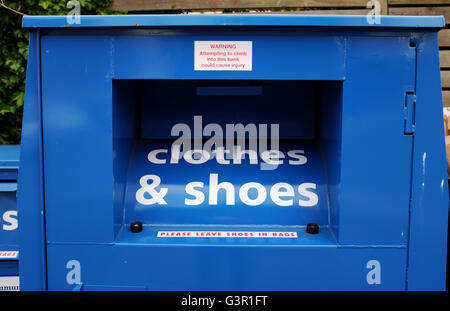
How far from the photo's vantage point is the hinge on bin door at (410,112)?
140cm

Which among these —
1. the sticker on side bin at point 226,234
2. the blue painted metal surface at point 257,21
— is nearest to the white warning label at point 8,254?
the sticker on side bin at point 226,234

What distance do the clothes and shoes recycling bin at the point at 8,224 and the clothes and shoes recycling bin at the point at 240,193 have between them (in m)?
0.37

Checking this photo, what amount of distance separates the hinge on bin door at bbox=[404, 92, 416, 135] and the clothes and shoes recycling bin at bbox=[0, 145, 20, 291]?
1.63 meters

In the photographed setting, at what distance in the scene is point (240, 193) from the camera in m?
1.62

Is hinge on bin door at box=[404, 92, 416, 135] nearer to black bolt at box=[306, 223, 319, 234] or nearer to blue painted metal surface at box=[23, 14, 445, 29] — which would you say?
blue painted metal surface at box=[23, 14, 445, 29]

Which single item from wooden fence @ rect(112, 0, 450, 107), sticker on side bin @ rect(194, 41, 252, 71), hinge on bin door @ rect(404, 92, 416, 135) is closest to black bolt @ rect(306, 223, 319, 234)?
hinge on bin door @ rect(404, 92, 416, 135)

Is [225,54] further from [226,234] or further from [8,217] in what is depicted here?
[8,217]

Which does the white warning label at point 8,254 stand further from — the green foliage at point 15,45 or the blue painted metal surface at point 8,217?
the green foliage at point 15,45

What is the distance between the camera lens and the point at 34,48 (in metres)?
1.41

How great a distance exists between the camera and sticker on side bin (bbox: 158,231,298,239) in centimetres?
153

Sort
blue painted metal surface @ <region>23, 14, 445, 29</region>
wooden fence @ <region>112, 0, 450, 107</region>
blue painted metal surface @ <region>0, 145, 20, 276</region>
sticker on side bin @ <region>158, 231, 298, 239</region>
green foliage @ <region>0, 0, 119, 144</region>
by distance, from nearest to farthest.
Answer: blue painted metal surface @ <region>23, 14, 445, 29</region>, sticker on side bin @ <region>158, 231, 298, 239</region>, blue painted metal surface @ <region>0, 145, 20, 276</region>, green foliage @ <region>0, 0, 119, 144</region>, wooden fence @ <region>112, 0, 450, 107</region>

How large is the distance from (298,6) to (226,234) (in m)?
2.47

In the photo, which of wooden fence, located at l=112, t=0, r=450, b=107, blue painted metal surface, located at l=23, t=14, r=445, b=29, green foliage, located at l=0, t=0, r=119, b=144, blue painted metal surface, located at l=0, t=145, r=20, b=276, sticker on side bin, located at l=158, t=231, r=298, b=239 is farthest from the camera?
wooden fence, located at l=112, t=0, r=450, b=107
